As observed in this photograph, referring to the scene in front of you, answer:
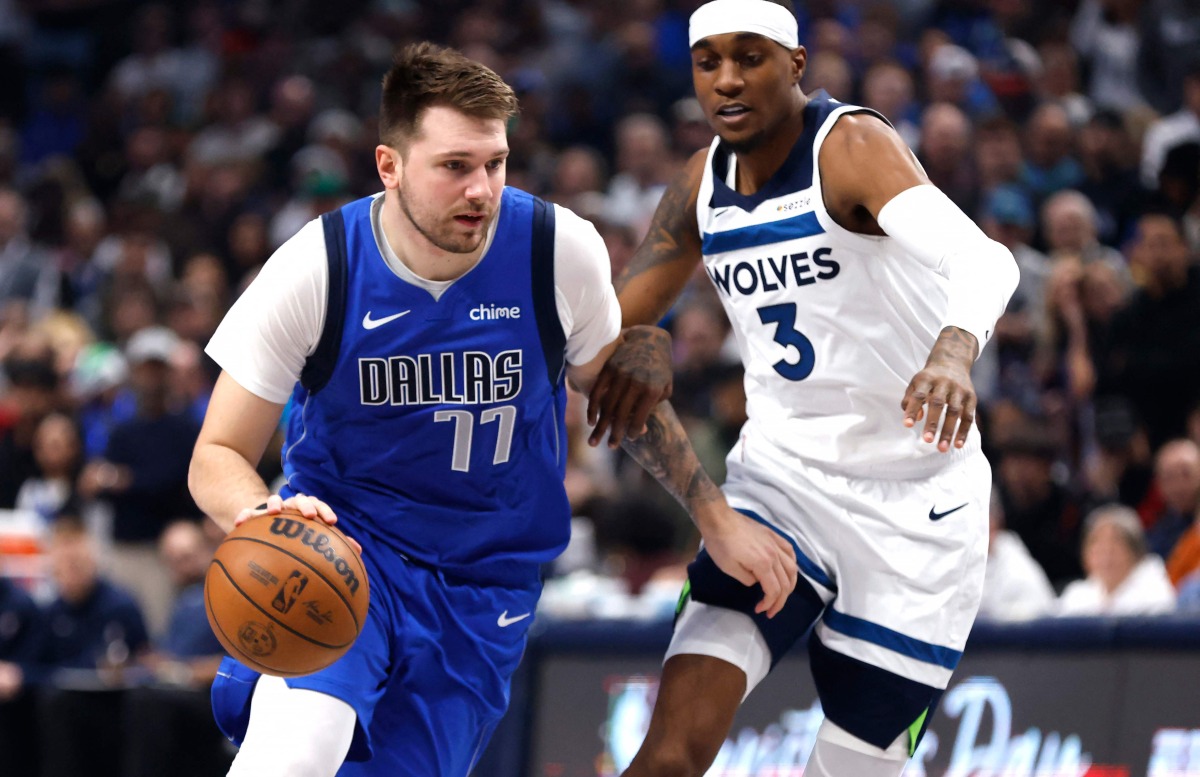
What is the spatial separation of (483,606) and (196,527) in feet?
18.6

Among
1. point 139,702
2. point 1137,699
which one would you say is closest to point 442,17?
point 139,702

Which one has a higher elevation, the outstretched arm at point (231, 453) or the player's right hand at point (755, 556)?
the outstretched arm at point (231, 453)

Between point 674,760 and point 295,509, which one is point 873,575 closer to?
point 674,760

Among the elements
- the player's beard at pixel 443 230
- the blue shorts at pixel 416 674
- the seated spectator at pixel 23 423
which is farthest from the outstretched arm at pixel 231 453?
the seated spectator at pixel 23 423

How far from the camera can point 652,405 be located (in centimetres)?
446

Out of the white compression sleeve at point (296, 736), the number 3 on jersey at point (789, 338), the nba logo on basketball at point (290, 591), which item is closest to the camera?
the nba logo on basketball at point (290, 591)

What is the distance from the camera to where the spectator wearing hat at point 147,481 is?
392 inches

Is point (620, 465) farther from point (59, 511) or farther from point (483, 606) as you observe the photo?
point (483, 606)

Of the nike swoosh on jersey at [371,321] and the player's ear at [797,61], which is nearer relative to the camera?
the nike swoosh on jersey at [371,321]

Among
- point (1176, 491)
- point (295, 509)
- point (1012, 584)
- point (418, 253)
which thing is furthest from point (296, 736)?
point (1176, 491)

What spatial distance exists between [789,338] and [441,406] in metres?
1.00

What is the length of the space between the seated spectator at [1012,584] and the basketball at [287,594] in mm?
4219

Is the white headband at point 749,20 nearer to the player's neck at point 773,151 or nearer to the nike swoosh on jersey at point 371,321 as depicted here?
the player's neck at point 773,151

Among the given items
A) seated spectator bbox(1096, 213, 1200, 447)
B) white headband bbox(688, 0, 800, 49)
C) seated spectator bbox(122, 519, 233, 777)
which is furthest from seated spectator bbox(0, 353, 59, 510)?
white headband bbox(688, 0, 800, 49)
